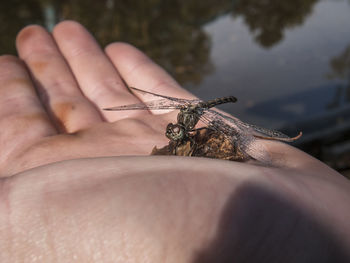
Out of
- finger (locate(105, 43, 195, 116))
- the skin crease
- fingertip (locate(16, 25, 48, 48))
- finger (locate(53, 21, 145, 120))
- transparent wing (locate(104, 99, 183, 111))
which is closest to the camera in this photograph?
the skin crease

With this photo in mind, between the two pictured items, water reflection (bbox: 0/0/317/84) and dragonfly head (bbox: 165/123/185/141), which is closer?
dragonfly head (bbox: 165/123/185/141)

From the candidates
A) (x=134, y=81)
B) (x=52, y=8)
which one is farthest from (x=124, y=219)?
(x=52, y=8)

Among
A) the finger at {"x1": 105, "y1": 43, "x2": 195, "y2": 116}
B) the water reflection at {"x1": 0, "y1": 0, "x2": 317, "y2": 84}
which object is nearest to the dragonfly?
the finger at {"x1": 105, "y1": 43, "x2": 195, "y2": 116}

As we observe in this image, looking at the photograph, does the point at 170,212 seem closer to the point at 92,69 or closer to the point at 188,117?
the point at 188,117

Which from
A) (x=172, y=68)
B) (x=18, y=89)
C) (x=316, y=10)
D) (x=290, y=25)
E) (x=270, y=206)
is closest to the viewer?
(x=270, y=206)

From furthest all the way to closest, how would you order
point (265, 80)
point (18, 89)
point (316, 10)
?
1. point (316, 10)
2. point (265, 80)
3. point (18, 89)

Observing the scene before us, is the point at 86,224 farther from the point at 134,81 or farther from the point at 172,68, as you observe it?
the point at 172,68

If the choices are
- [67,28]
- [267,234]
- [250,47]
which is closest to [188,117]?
[267,234]

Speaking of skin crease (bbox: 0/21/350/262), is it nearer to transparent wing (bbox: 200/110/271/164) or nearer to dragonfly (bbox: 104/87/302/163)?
transparent wing (bbox: 200/110/271/164)
